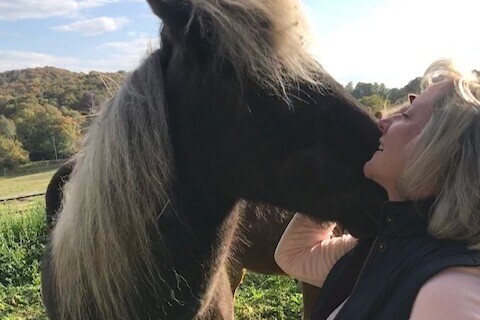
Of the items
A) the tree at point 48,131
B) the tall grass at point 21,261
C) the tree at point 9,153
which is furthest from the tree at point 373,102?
the tree at point 9,153

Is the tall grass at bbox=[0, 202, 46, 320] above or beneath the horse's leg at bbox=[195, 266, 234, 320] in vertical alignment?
beneath

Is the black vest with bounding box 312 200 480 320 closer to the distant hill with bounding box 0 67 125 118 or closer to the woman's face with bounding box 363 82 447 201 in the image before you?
the woman's face with bounding box 363 82 447 201

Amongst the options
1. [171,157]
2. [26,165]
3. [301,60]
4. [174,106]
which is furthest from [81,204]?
[26,165]

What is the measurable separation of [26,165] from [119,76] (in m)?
6.34

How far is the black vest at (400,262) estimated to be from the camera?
112 centimetres

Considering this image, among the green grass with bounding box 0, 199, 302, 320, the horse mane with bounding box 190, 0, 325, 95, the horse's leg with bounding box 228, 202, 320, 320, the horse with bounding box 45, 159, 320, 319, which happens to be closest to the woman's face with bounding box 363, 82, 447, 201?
the horse mane with bounding box 190, 0, 325, 95

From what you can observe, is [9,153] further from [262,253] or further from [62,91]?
[262,253]

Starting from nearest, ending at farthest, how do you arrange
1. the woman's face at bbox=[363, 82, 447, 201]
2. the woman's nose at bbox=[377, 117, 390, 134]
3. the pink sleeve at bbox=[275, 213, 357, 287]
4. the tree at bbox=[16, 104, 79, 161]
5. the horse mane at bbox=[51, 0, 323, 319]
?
the woman's face at bbox=[363, 82, 447, 201]
the woman's nose at bbox=[377, 117, 390, 134]
the horse mane at bbox=[51, 0, 323, 319]
the pink sleeve at bbox=[275, 213, 357, 287]
the tree at bbox=[16, 104, 79, 161]

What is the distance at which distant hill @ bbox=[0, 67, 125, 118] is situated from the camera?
2.20 m

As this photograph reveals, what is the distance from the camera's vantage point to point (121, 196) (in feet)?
5.50

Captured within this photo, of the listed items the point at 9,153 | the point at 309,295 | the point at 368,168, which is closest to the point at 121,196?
the point at 368,168

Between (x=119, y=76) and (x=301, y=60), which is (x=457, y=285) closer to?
(x=301, y=60)

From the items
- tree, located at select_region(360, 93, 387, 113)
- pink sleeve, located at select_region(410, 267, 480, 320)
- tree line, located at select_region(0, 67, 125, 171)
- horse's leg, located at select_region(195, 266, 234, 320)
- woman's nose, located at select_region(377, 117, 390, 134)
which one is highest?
tree line, located at select_region(0, 67, 125, 171)

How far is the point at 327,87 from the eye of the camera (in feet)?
5.35
